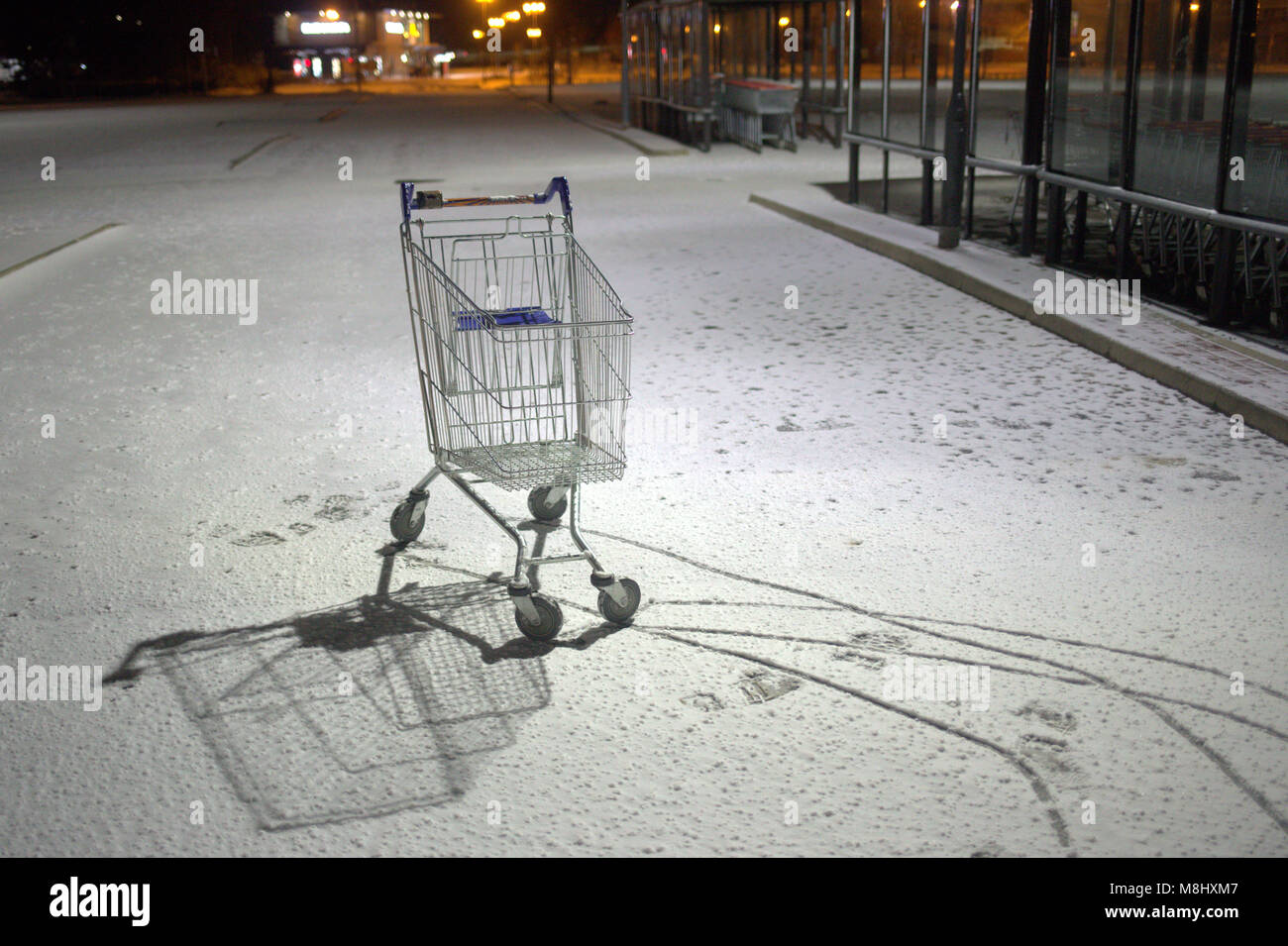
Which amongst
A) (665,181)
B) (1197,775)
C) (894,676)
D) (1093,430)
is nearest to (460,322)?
(894,676)

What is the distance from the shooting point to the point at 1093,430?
259 inches

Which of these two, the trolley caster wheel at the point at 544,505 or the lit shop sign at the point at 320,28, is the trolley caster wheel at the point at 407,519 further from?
the lit shop sign at the point at 320,28

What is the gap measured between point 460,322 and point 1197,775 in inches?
108

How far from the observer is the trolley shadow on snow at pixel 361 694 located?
3418 mm

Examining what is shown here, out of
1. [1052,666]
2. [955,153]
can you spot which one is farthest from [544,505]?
[955,153]

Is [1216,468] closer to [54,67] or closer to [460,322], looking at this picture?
[460,322]

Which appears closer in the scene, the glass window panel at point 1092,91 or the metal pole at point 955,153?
the glass window panel at point 1092,91

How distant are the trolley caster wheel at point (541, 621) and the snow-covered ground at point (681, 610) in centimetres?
5

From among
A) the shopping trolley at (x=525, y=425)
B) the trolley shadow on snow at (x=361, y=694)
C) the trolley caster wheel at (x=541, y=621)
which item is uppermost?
the shopping trolley at (x=525, y=425)

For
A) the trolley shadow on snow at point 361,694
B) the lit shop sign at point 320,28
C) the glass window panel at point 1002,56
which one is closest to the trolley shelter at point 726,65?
the glass window panel at point 1002,56

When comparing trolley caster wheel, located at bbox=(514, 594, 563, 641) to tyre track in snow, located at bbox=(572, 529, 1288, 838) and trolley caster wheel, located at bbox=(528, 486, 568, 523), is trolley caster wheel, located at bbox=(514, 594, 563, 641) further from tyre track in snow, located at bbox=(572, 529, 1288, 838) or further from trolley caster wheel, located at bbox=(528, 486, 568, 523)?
trolley caster wheel, located at bbox=(528, 486, 568, 523)

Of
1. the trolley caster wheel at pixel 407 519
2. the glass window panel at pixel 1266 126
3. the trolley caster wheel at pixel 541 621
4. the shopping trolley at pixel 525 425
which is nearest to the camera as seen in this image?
the trolley caster wheel at pixel 541 621

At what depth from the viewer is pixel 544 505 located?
5234 millimetres

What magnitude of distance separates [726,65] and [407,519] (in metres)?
27.0
